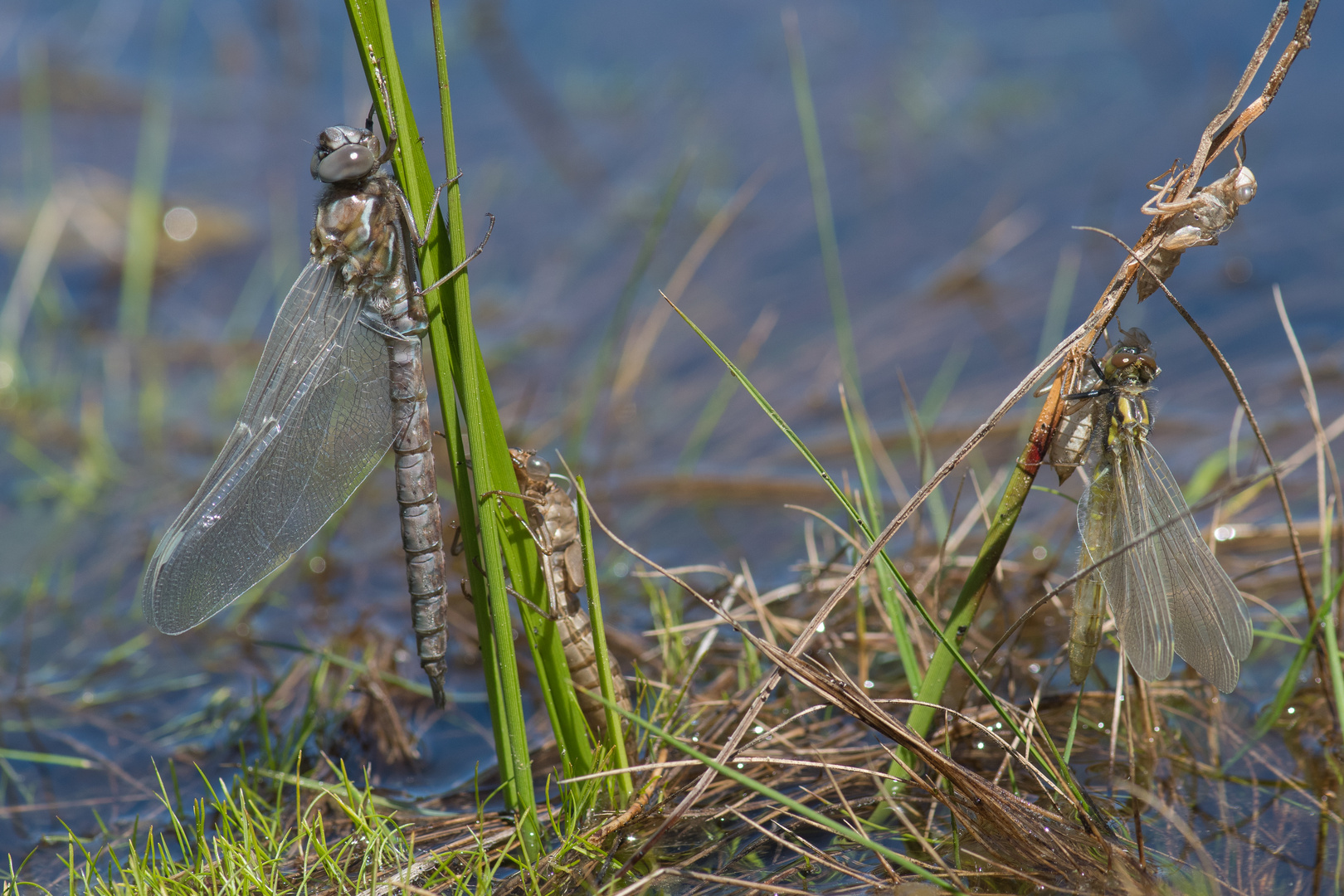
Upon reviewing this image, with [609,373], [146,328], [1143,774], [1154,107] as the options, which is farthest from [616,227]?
[1143,774]

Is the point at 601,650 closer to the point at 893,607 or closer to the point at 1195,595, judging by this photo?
the point at 893,607

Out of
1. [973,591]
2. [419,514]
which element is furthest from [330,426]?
[973,591]

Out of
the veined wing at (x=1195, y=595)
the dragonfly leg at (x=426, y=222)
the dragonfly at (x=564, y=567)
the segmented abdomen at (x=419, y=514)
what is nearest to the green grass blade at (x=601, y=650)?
the dragonfly at (x=564, y=567)

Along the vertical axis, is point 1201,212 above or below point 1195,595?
above

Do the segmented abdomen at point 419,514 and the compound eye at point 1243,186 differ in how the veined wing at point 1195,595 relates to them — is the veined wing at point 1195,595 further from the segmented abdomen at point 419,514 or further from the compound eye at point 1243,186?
the segmented abdomen at point 419,514

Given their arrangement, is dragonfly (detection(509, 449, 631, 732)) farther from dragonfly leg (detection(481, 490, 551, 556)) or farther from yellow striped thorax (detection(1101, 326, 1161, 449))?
yellow striped thorax (detection(1101, 326, 1161, 449))

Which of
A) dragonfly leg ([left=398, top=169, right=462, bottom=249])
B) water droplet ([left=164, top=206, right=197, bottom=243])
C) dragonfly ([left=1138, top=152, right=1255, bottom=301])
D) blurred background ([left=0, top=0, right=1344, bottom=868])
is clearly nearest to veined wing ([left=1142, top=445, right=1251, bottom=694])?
dragonfly ([left=1138, top=152, right=1255, bottom=301])

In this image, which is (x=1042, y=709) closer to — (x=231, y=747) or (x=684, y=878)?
(x=684, y=878)
